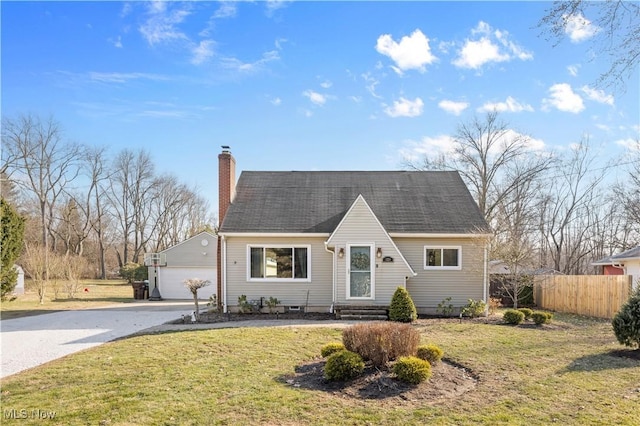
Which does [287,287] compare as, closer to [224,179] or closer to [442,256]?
[224,179]

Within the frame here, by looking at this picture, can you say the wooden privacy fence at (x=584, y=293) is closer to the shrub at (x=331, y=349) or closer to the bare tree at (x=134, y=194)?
the shrub at (x=331, y=349)

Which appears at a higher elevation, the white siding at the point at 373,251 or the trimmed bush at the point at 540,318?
the white siding at the point at 373,251

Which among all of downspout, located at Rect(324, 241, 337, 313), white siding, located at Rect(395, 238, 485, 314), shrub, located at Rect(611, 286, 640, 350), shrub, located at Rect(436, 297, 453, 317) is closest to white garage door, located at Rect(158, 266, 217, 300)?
downspout, located at Rect(324, 241, 337, 313)

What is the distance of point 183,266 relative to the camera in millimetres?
26984

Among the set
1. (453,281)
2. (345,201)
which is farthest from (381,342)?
(345,201)

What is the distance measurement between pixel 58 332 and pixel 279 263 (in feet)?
24.2

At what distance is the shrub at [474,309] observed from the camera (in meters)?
14.3

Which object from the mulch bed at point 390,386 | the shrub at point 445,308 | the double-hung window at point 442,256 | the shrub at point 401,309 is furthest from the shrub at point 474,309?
the mulch bed at point 390,386

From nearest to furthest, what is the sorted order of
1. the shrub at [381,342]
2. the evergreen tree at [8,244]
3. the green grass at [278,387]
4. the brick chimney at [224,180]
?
the green grass at [278,387] < the shrub at [381,342] < the brick chimney at [224,180] < the evergreen tree at [8,244]

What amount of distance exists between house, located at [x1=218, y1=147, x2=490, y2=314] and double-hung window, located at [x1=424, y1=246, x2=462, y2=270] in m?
0.04

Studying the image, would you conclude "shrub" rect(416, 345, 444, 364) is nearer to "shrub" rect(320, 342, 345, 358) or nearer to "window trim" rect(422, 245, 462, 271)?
"shrub" rect(320, 342, 345, 358)

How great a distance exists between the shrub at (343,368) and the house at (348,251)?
7950 millimetres

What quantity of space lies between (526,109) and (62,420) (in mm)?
18143

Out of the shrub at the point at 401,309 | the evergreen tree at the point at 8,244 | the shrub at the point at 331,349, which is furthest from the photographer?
the evergreen tree at the point at 8,244
